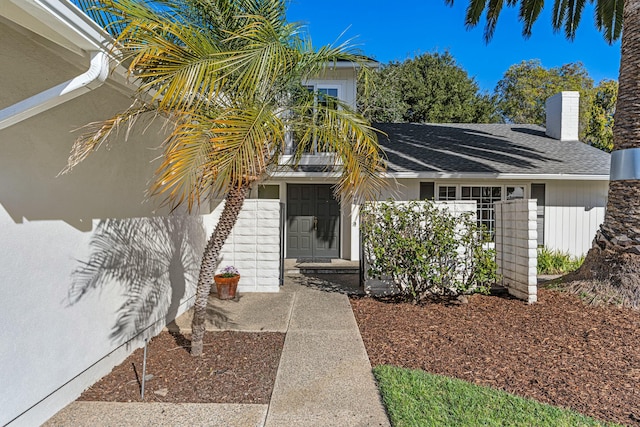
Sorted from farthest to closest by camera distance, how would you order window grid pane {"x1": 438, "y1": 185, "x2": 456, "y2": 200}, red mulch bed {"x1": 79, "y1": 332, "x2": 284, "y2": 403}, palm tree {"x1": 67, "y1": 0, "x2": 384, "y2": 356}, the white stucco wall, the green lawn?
window grid pane {"x1": 438, "y1": 185, "x2": 456, "y2": 200} → red mulch bed {"x1": 79, "y1": 332, "x2": 284, "y2": 403} → palm tree {"x1": 67, "y1": 0, "x2": 384, "y2": 356} → the green lawn → the white stucco wall

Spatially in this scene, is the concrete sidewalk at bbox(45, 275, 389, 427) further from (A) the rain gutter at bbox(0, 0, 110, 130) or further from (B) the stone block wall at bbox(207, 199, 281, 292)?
(A) the rain gutter at bbox(0, 0, 110, 130)

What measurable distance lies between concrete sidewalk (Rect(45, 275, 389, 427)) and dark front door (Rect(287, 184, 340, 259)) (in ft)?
17.0

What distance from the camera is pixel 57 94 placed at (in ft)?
8.79

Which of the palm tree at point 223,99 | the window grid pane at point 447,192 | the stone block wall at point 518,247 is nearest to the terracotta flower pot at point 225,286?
the palm tree at point 223,99

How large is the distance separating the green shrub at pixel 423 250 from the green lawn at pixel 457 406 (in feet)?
8.84

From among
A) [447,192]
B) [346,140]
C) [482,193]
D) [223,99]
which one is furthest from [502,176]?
[223,99]

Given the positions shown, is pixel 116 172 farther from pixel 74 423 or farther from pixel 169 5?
pixel 74 423

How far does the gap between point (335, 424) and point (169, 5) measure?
4.14 m

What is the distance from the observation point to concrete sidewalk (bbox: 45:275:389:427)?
9.91 ft

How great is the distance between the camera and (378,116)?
66.3 ft

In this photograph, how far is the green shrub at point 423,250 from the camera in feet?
20.4

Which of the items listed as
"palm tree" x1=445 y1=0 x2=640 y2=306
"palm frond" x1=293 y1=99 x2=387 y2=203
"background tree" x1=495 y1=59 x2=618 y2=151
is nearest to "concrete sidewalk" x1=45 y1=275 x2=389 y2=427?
"palm frond" x1=293 y1=99 x2=387 y2=203

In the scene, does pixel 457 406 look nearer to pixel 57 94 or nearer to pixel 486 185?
pixel 57 94

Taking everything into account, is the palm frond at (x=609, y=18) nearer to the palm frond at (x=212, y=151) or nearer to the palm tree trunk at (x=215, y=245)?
the palm frond at (x=212, y=151)
